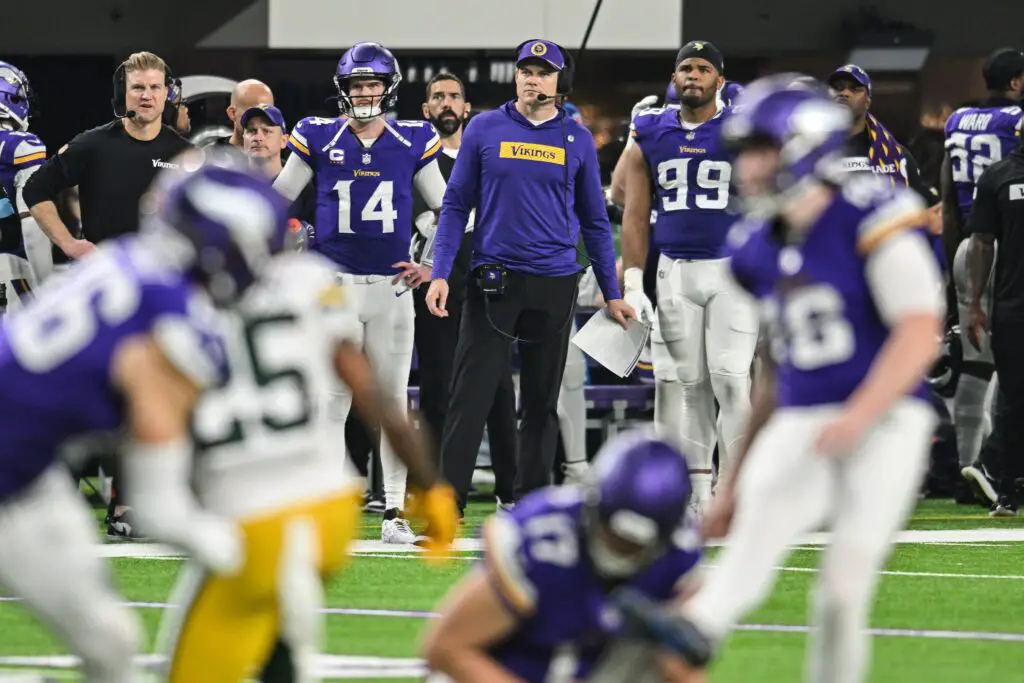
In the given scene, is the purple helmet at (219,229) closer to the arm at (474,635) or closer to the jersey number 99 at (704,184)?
the arm at (474,635)

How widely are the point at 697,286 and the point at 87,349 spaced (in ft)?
15.5

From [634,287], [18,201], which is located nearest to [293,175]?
[18,201]

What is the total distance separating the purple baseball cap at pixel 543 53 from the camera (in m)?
8.62

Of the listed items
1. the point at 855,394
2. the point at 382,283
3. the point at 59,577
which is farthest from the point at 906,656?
the point at 382,283

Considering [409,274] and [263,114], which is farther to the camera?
[263,114]

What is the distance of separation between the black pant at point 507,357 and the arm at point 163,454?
14.5 feet

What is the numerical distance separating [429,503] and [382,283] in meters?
3.99

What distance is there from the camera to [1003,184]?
9.94 m

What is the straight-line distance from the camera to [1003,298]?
10109 mm

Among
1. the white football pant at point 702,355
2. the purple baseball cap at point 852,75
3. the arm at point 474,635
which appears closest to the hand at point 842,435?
the arm at point 474,635

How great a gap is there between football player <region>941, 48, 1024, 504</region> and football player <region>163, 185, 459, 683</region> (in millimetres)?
6237

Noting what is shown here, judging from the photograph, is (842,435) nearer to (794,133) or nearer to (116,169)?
(794,133)

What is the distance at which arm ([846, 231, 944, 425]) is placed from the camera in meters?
4.63

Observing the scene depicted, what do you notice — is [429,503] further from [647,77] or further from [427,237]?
[647,77]
